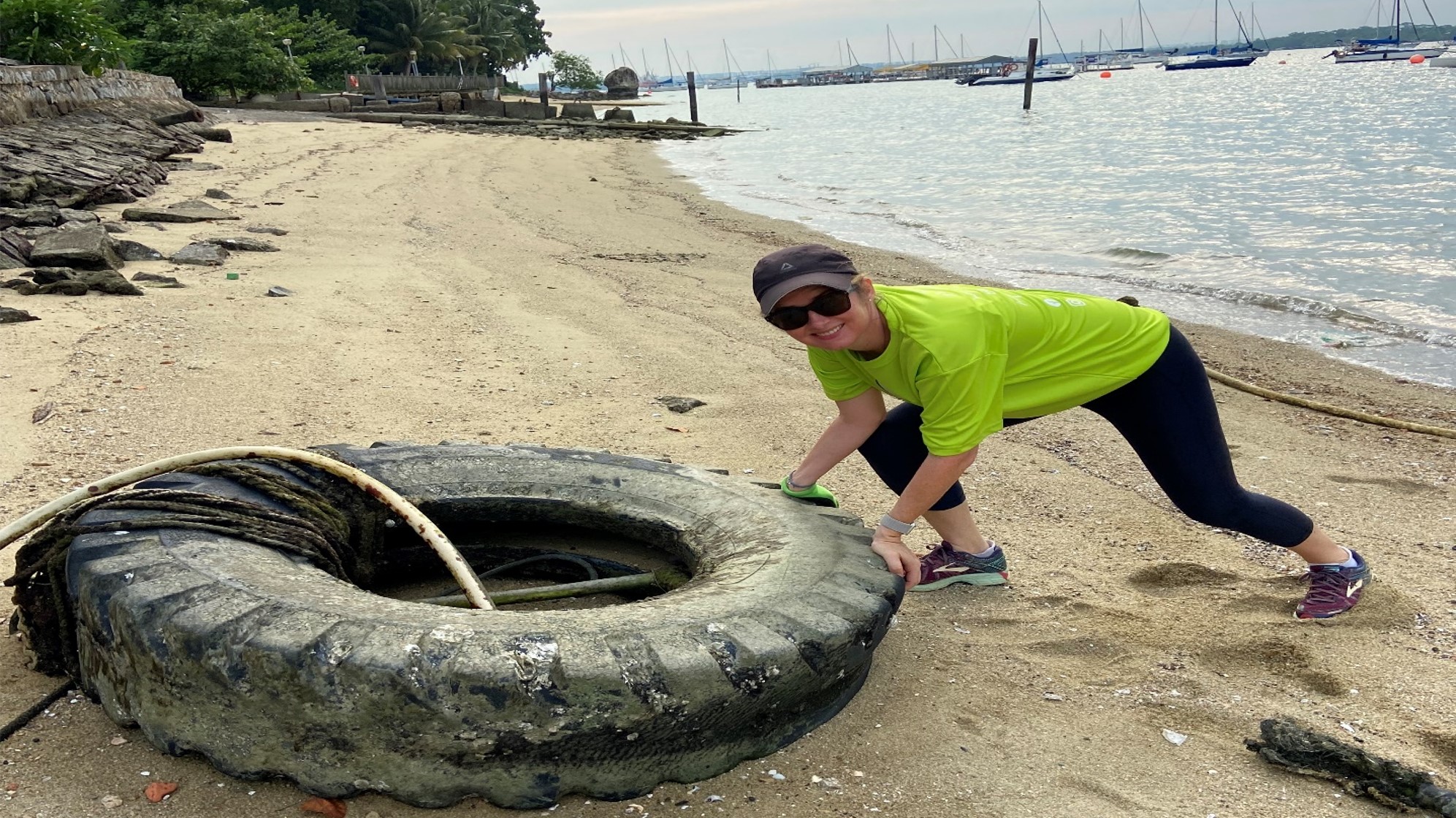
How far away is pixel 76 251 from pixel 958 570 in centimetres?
614

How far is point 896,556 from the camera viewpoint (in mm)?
3004

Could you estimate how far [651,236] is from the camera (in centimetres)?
1233

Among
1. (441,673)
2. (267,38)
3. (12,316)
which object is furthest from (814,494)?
(267,38)

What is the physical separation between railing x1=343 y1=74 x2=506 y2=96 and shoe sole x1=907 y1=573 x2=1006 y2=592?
4245 cm

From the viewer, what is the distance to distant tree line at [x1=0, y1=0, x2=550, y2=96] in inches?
664

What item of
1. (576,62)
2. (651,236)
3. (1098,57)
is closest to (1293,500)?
(651,236)

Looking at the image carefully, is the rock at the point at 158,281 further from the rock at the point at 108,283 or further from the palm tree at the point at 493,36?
the palm tree at the point at 493,36

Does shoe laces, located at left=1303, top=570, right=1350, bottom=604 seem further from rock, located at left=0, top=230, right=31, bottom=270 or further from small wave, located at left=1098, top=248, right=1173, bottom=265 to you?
small wave, located at left=1098, top=248, right=1173, bottom=265

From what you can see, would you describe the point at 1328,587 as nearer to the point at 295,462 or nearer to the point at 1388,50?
the point at 295,462

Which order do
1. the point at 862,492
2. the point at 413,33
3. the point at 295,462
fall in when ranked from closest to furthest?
1. the point at 295,462
2. the point at 862,492
3. the point at 413,33

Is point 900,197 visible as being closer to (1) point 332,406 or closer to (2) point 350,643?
(1) point 332,406

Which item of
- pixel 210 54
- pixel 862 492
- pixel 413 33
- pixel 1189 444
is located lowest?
pixel 862 492

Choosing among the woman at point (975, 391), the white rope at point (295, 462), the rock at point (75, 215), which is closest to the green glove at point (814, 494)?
the woman at point (975, 391)

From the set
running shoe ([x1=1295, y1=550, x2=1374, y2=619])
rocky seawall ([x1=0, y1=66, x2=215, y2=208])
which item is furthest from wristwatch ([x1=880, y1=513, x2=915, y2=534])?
rocky seawall ([x1=0, y1=66, x2=215, y2=208])
